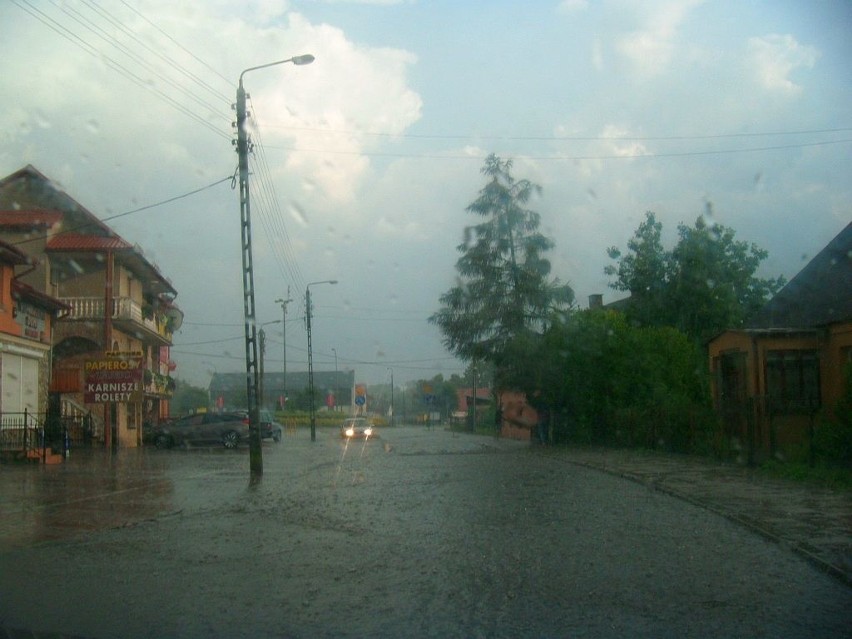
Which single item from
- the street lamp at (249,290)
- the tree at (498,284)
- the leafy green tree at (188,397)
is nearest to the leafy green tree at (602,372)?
the tree at (498,284)

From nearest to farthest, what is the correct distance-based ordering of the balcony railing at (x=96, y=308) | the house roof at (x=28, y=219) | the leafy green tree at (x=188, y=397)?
the house roof at (x=28, y=219) < the balcony railing at (x=96, y=308) < the leafy green tree at (x=188, y=397)

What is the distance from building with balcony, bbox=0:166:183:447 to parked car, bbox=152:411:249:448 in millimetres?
1745

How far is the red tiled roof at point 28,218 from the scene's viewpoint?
115ft

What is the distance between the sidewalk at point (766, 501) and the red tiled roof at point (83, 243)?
22.2 meters

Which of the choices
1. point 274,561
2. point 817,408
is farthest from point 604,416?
point 274,561

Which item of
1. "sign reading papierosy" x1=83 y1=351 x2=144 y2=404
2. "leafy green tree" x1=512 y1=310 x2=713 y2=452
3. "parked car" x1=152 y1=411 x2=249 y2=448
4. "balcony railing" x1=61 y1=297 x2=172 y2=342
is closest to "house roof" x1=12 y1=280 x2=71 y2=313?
"sign reading papierosy" x1=83 y1=351 x2=144 y2=404

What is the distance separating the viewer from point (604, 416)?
114 feet

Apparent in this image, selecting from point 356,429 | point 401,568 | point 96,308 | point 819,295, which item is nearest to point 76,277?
point 96,308

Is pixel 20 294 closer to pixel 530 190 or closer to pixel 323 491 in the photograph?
pixel 323 491

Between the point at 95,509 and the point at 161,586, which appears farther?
the point at 95,509

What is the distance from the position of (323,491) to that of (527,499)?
13.5 ft

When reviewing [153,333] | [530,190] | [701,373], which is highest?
[530,190]

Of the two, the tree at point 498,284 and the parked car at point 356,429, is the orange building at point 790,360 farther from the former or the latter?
the parked car at point 356,429

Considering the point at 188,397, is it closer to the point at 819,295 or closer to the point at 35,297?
the point at 35,297
